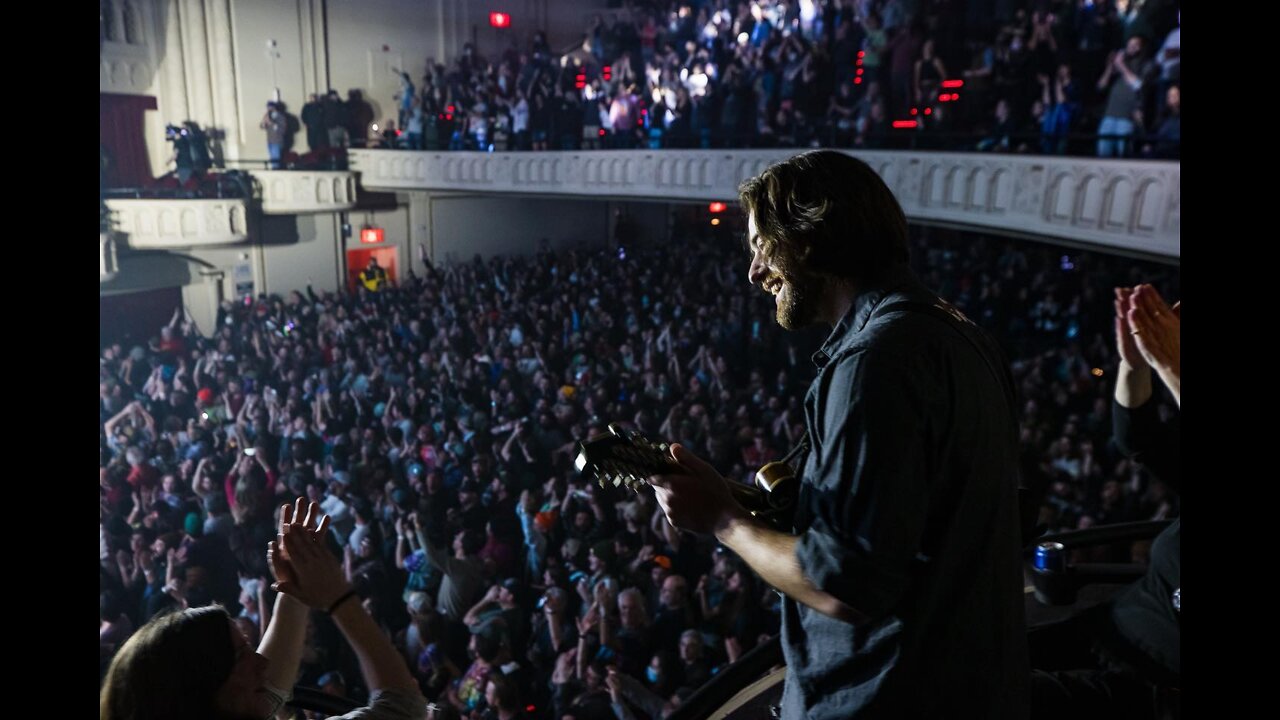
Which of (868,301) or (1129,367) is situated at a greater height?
(868,301)

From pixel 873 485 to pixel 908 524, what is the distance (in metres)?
0.07

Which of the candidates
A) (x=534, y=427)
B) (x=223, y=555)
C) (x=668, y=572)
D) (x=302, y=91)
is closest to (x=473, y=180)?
(x=302, y=91)

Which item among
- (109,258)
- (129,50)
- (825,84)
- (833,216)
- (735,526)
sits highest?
(129,50)

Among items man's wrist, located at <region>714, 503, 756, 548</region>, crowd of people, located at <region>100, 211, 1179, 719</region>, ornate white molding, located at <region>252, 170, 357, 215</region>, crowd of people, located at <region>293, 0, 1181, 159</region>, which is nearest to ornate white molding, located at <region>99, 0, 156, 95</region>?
ornate white molding, located at <region>252, 170, 357, 215</region>

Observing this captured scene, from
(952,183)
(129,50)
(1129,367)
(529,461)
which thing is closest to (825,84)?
(952,183)

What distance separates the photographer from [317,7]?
1733 cm

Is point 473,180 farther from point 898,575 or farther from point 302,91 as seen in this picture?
point 898,575

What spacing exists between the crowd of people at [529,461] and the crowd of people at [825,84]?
1650 millimetres

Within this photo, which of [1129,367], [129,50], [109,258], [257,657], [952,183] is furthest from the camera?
[129,50]

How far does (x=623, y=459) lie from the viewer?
54.8 inches

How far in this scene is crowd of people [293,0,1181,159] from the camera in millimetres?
8078

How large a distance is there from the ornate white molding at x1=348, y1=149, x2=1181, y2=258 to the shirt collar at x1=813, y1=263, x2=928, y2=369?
20.9 feet

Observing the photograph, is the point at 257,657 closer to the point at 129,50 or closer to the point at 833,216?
the point at 833,216

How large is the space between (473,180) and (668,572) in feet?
41.0
